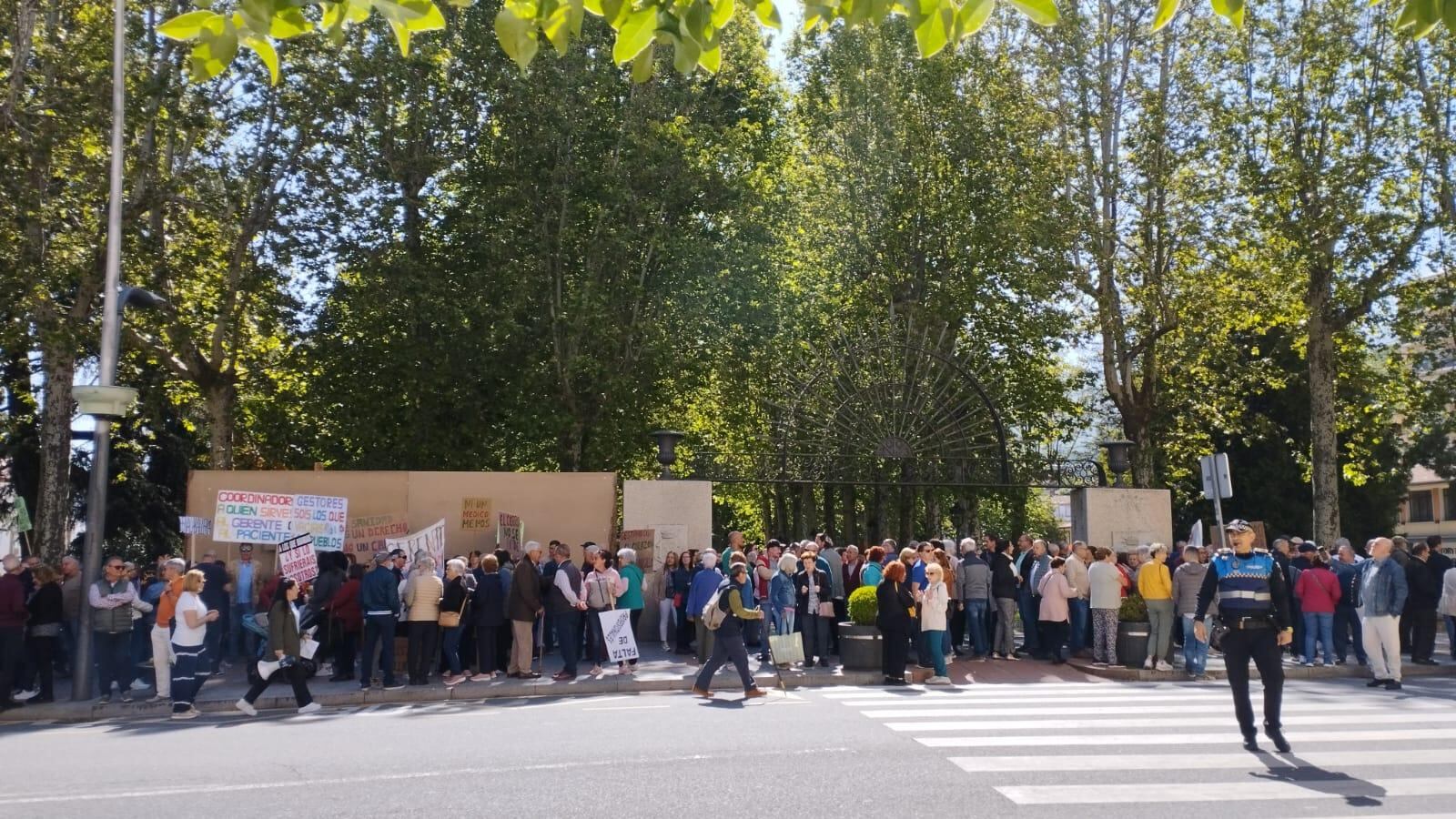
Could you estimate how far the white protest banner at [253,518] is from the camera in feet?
61.2

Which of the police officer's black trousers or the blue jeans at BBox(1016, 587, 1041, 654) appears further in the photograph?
the blue jeans at BBox(1016, 587, 1041, 654)

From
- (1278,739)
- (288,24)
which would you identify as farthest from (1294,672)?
(288,24)

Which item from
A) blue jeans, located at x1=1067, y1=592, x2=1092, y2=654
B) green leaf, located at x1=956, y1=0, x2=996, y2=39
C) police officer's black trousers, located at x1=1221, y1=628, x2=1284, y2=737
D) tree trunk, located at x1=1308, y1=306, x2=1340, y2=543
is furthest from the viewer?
tree trunk, located at x1=1308, y1=306, x2=1340, y2=543

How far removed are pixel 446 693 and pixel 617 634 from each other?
2.62 meters

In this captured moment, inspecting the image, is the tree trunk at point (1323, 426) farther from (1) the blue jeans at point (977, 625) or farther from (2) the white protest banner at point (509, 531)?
(2) the white protest banner at point (509, 531)

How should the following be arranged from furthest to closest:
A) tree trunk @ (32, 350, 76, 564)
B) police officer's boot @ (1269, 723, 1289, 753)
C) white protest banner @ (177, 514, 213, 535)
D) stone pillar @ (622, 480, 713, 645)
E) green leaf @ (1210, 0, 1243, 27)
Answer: tree trunk @ (32, 350, 76, 564) → stone pillar @ (622, 480, 713, 645) → white protest banner @ (177, 514, 213, 535) → police officer's boot @ (1269, 723, 1289, 753) → green leaf @ (1210, 0, 1243, 27)

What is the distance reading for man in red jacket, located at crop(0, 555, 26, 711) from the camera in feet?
47.0

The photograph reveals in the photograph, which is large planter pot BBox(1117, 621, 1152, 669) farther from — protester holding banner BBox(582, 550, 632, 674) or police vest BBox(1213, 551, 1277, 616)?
police vest BBox(1213, 551, 1277, 616)

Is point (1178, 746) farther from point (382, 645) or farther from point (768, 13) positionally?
point (382, 645)

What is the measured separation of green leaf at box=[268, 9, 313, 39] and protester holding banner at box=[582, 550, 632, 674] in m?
12.8

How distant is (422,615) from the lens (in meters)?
15.5

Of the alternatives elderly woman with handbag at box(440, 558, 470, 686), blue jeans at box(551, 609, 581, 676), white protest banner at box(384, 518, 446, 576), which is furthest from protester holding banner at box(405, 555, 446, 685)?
white protest banner at box(384, 518, 446, 576)

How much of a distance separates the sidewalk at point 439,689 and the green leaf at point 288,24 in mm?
10983

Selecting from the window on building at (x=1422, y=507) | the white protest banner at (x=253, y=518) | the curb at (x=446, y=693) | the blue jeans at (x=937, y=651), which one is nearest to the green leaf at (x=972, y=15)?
the curb at (x=446, y=693)
